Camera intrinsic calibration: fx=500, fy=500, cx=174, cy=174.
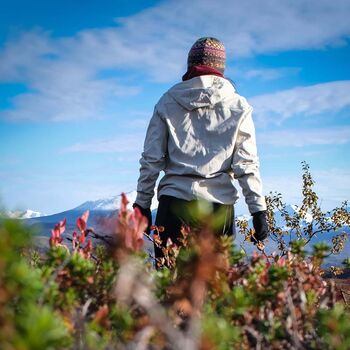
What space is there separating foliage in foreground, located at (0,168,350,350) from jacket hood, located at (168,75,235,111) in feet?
8.48

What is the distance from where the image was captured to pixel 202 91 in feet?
15.5

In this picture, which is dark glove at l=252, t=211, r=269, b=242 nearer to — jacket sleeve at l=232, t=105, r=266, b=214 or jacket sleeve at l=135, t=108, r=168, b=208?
jacket sleeve at l=232, t=105, r=266, b=214

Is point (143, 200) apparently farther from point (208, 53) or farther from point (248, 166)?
point (208, 53)

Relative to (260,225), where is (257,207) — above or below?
above

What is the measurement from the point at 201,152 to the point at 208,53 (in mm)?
1050

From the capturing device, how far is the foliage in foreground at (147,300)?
1043 millimetres

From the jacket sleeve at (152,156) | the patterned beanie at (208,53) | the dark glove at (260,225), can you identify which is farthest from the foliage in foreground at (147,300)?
the patterned beanie at (208,53)

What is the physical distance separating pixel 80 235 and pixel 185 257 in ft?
1.99

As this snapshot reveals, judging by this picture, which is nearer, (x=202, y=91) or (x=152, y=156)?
(x=202, y=91)

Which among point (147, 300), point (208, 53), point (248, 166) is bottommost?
point (147, 300)

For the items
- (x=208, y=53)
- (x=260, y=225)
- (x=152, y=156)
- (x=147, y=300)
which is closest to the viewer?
(x=147, y=300)

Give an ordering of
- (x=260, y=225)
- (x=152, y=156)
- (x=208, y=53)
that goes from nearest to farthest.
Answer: (x=260, y=225), (x=152, y=156), (x=208, y=53)

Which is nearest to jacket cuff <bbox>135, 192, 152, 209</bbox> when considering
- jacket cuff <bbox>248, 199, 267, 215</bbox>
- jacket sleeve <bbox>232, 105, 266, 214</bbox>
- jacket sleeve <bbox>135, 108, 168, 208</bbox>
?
jacket sleeve <bbox>135, 108, 168, 208</bbox>

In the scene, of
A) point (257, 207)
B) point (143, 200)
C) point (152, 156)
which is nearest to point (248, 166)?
point (257, 207)
